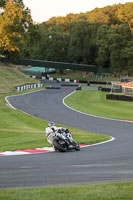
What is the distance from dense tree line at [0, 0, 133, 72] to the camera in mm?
83375

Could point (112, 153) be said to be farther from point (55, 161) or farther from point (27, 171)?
point (27, 171)

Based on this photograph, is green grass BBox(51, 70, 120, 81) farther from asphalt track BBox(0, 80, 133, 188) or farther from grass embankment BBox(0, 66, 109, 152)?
asphalt track BBox(0, 80, 133, 188)

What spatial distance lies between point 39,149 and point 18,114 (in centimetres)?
1818

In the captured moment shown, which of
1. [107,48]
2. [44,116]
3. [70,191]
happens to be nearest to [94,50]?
[107,48]

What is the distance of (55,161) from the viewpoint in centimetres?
1410

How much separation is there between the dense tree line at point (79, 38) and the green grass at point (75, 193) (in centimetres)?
7578

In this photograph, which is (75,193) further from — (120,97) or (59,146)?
(120,97)

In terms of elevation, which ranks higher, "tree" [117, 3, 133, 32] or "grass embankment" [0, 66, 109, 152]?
"tree" [117, 3, 133, 32]

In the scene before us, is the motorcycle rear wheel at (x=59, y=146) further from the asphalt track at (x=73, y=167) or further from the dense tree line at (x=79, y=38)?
the dense tree line at (x=79, y=38)

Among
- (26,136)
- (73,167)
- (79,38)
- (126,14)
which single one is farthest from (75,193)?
(79,38)

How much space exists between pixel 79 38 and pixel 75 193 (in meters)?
108

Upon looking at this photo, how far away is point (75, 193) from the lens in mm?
9195

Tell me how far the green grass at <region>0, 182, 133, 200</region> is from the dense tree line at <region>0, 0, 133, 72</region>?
75785mm

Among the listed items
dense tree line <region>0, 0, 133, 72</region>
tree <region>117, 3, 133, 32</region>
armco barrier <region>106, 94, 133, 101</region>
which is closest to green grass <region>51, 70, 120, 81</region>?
dense tree line <region>0, 0, 133, 72</region>
